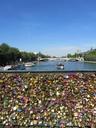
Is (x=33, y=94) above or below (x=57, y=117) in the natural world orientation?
above

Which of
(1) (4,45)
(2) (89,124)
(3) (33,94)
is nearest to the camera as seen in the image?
(2) (89,124)

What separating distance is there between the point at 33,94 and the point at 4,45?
331 feet

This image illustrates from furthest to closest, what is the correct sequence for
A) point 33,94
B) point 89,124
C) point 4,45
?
1. point 4,45
2. point 33,94
3. point 89,124

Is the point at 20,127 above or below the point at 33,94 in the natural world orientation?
below

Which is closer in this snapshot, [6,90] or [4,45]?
[6,90]

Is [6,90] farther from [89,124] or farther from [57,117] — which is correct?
[89,124]

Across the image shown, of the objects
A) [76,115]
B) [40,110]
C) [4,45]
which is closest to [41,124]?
[40,110]

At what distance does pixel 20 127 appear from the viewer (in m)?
6.11

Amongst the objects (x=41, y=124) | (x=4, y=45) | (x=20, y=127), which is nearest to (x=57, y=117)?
(x=41, y=124)

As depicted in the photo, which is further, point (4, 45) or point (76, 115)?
point (4, 45)

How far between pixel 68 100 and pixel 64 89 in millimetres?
273

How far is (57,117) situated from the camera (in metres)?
5.99

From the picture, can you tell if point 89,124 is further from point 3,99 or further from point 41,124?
point 3,99

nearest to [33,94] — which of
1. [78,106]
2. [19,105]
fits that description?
[19,105]
